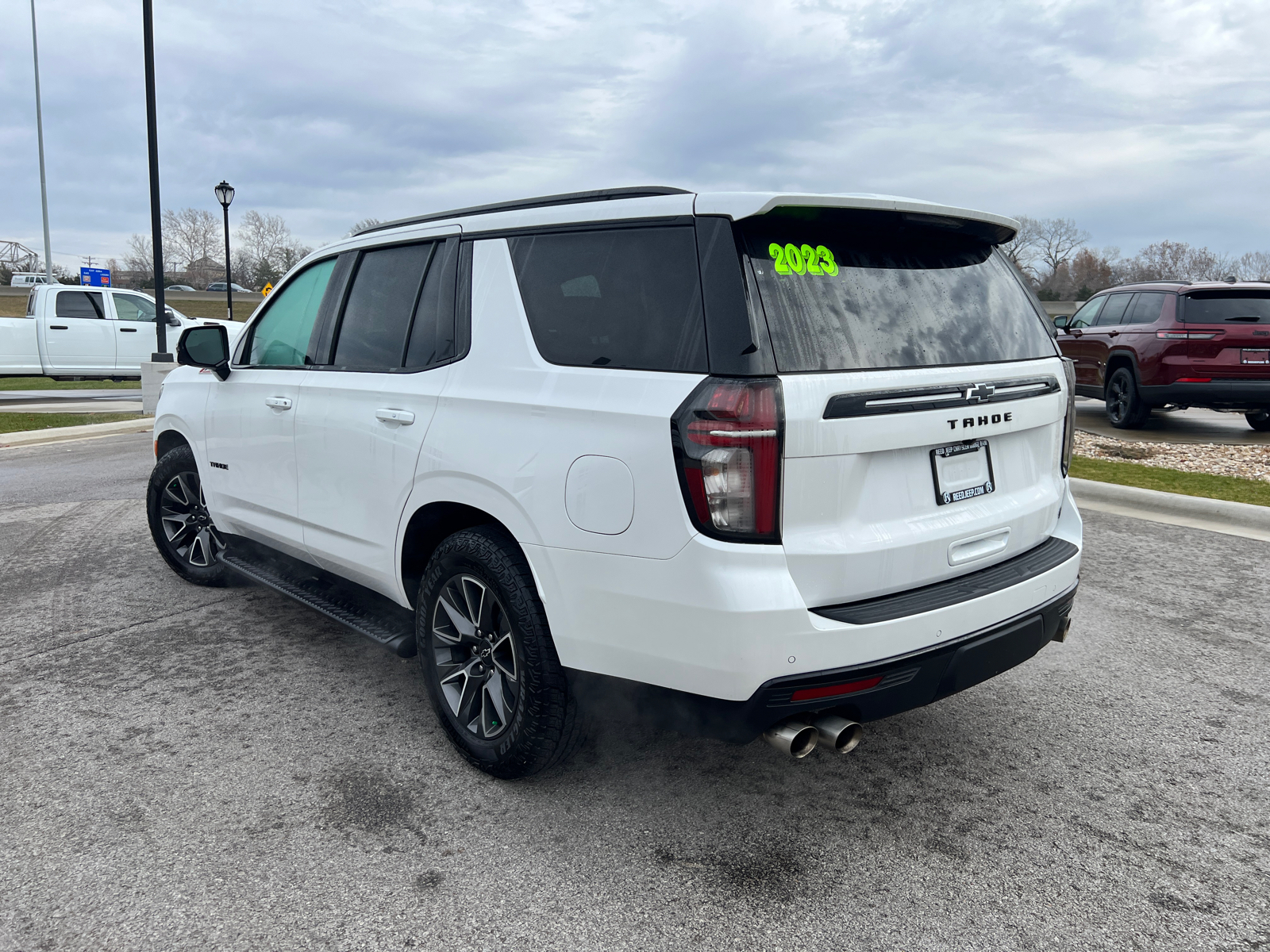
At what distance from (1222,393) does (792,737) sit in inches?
416

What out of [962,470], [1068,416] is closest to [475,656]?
[962,470]

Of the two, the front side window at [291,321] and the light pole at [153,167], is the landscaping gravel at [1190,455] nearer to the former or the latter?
the front side window at [291,321]

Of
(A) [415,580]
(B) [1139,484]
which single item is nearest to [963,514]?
(A) [415,580]

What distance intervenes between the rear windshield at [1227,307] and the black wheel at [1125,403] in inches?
40.6

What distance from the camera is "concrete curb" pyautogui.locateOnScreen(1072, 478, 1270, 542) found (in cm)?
675

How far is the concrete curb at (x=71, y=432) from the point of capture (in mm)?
11875

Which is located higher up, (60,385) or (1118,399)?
(1118,399)

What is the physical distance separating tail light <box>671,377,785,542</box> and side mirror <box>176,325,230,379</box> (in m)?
3.13

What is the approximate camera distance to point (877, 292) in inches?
109

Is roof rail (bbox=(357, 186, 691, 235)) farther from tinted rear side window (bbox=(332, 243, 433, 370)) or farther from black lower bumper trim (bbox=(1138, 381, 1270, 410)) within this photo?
black lower bumper trim (bbox=(1138, 381, 1270, 410))

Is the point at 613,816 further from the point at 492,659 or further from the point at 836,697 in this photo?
the point at 836,697

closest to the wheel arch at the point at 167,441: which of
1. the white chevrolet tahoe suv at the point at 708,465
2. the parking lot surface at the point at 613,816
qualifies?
the parking lot surface at the point at 613,816

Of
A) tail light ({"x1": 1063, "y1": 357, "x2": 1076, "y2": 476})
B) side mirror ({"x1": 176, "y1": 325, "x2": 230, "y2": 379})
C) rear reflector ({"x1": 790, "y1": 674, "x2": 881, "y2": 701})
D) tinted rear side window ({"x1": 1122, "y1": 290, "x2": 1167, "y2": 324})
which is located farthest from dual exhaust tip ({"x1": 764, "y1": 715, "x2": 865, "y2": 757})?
tinted rear side window ({"x1": 1122, "y1": 290, "x2": 1167, "y2": 324})

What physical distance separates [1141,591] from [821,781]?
10.2 ft
